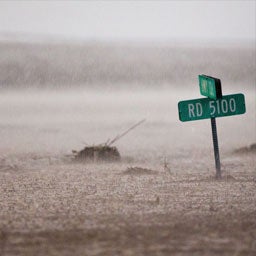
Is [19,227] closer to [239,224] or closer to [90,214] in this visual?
[90,214]

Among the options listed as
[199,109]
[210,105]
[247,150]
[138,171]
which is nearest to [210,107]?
[210,105]

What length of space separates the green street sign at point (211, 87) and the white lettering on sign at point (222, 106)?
0.40ft

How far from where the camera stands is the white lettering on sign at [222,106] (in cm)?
1192

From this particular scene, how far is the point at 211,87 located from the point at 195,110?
371 mm

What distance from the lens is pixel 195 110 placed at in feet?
38.8

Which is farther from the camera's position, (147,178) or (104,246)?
(147,178)

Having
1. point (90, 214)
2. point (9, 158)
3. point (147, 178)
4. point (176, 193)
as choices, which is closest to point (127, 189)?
point (176, 193)

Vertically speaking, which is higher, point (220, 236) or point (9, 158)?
point (9, 158)

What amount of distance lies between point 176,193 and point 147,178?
203 centimetres

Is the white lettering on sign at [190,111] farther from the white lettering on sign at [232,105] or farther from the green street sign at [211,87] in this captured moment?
the white lettering on sign at [232,105]

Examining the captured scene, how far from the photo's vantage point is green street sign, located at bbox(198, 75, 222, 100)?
1170 centimetres

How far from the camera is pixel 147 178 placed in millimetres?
12547

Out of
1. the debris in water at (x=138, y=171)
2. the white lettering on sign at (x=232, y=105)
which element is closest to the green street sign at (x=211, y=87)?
the white lettering on sign at (x=232, y=105)

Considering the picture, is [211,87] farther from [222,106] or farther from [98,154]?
[98,154]
